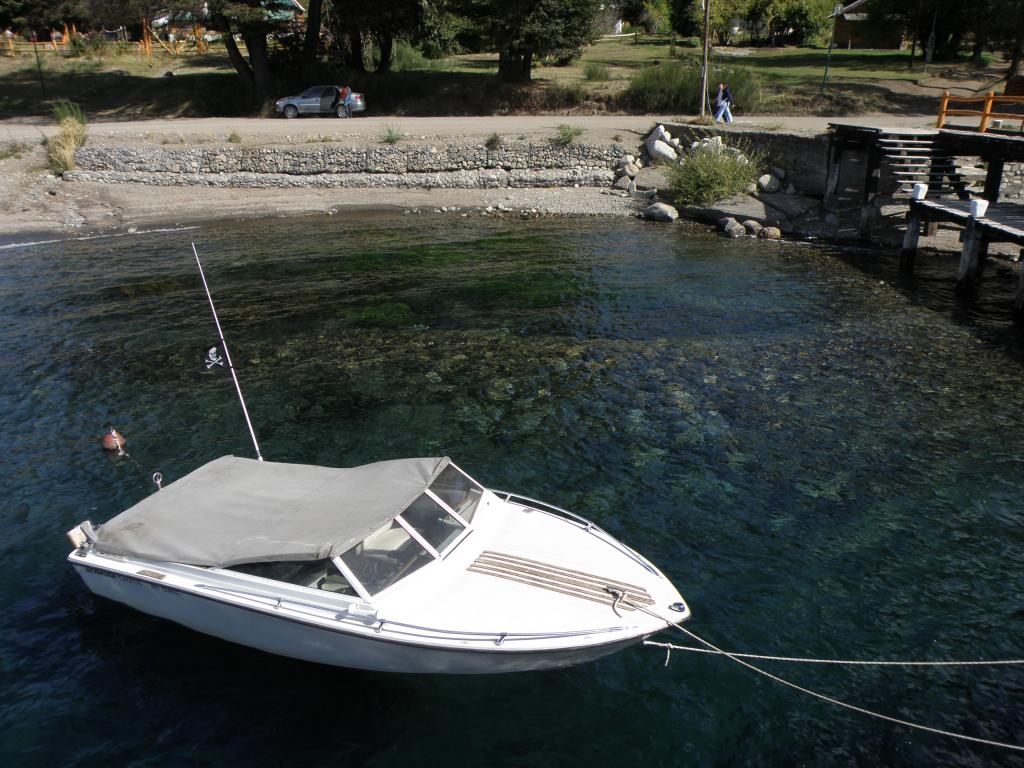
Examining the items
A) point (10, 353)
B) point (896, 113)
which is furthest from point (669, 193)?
point (10, 353)

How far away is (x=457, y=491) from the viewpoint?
9508mm

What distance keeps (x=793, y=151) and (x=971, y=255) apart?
11830 mm

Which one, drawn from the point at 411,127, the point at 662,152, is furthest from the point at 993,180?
the point at 411,127

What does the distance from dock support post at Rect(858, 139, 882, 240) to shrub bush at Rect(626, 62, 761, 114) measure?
12868mm

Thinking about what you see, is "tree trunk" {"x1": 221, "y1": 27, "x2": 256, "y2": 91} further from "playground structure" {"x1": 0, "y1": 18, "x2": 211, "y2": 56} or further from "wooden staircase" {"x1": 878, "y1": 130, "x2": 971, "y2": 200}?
"wooden staircase" {"x1": 878, "y1": 130, "x2": 971, "y2": 200}

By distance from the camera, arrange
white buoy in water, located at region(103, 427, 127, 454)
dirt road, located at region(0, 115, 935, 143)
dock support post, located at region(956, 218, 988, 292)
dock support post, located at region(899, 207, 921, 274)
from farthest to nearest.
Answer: dirt road, located at region(0, 115, 935, 143) < dock support post, located at region(899, 207, 921, 274) < dock support post, located at region(956, 218, 988, 292) < white buoy in water, located at region(103, 427, 127, 454)

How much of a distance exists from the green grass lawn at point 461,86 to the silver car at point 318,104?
2411 millimetres

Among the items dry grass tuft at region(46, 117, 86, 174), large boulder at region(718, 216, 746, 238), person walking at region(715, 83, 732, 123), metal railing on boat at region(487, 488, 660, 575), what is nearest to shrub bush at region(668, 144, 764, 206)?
large boulder at region(718, 216, 746, 238)

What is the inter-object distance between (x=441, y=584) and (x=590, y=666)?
2082mm

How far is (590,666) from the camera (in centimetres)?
887

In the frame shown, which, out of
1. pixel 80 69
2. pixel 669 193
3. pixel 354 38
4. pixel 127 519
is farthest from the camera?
pixel 80 69

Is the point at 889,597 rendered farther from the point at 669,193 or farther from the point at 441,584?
the point at 669,193

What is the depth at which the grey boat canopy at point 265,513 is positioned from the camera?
8.54 m

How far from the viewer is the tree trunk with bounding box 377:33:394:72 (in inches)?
1826
